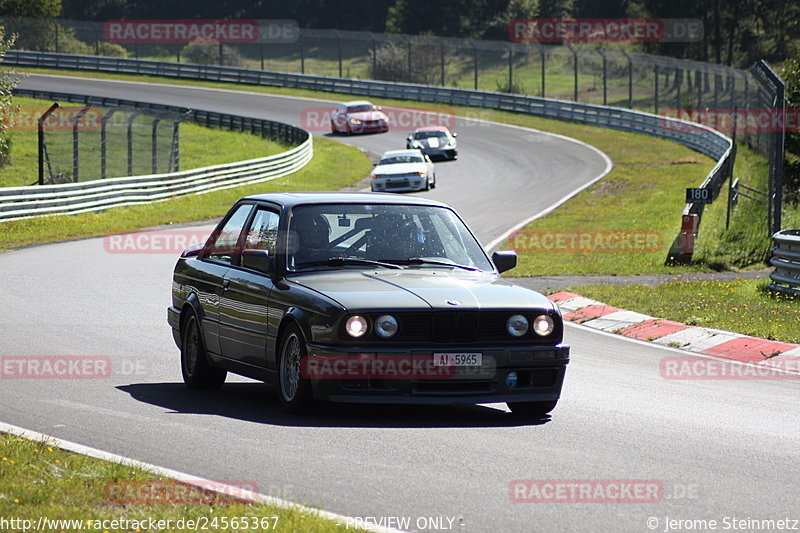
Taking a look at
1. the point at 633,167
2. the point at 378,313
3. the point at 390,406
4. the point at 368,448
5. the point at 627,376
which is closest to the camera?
the point at 368,448

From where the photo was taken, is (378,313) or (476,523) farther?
(378,313)

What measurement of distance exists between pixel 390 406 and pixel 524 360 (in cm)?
127

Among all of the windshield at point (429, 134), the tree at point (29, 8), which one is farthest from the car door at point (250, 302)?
the tree at point (29, 8)

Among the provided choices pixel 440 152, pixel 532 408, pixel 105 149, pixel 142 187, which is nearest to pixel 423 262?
pixel 532 408

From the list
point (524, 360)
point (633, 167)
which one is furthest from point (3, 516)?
point (633, 167)

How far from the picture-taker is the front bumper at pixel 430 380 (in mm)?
8258

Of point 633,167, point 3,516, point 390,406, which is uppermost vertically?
point 3,516

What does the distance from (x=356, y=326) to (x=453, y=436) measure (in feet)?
3.24

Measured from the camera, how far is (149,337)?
1307 cm

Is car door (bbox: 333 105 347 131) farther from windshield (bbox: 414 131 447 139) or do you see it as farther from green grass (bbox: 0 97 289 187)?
windshield (bbox: 414 131 447 139)

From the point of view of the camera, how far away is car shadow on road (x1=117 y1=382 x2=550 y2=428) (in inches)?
335

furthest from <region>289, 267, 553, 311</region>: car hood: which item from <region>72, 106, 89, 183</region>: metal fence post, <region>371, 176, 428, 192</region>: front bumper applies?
<region>371, 176, 428, 192</region>: front bumper

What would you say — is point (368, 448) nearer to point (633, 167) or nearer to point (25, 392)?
point (25, 392)

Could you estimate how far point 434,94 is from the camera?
66375 mm
